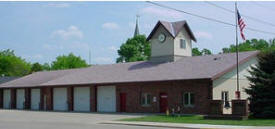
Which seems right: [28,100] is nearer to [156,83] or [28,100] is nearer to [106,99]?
[106,99]

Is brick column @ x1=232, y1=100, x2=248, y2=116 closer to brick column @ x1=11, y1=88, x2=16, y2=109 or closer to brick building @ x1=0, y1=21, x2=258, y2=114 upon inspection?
brick building @ x1=0, y1=21, x2=258, y2=114

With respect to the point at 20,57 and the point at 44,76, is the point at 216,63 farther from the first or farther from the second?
the point at 20,57

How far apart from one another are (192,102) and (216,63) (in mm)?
4511

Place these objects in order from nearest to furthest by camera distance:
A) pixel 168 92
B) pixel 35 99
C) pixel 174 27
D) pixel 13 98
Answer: pixel 168 92 → pixel 174 27 → pixel 35 99 → pixel 13 98

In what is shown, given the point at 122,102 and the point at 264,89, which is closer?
the point at 264,89

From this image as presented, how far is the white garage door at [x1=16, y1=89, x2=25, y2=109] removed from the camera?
188 feet

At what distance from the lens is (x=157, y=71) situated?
137ft

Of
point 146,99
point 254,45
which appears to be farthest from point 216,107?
point 254,45

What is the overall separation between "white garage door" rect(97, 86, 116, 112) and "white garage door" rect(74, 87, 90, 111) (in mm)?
1675

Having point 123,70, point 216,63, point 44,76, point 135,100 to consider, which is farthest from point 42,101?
point 216,63

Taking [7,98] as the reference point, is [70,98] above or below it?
above

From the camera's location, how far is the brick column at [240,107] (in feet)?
98.7

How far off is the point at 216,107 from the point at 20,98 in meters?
33.9

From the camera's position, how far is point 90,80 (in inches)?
1820
